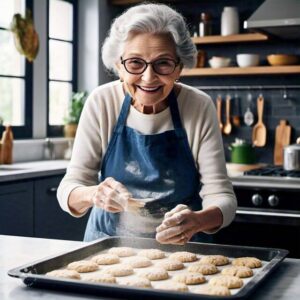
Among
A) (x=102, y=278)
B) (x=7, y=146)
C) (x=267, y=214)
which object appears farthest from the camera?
(x=7, y=146)

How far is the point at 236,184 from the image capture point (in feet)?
11.2

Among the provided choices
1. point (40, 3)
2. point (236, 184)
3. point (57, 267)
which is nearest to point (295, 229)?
point (236, 184)

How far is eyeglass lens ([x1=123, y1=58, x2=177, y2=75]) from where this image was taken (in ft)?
6.49

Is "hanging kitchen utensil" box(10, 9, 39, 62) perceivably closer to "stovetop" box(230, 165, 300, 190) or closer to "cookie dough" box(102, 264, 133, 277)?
"stovetop" box(230, 165, 300, 190)

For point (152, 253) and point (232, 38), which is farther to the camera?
Result: point (232, 38)

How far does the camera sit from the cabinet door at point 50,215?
357 cm

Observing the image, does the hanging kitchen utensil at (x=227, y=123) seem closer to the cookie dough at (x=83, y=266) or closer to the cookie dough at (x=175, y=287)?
the cookie dough at (x=83, y=266)

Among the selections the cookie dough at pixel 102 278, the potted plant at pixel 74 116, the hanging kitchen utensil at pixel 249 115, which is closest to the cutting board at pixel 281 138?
the hanging kitchen utensil at pixel 249 115

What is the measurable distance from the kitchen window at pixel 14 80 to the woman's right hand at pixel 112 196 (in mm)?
2510

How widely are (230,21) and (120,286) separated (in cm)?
338

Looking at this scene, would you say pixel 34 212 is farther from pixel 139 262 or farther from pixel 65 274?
pixel 65 274

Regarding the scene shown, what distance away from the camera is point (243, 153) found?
13.8 feet

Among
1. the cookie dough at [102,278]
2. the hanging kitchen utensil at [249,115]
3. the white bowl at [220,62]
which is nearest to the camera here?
the cookie dough at [102,278]

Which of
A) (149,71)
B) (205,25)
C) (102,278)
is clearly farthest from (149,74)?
(205,25)
